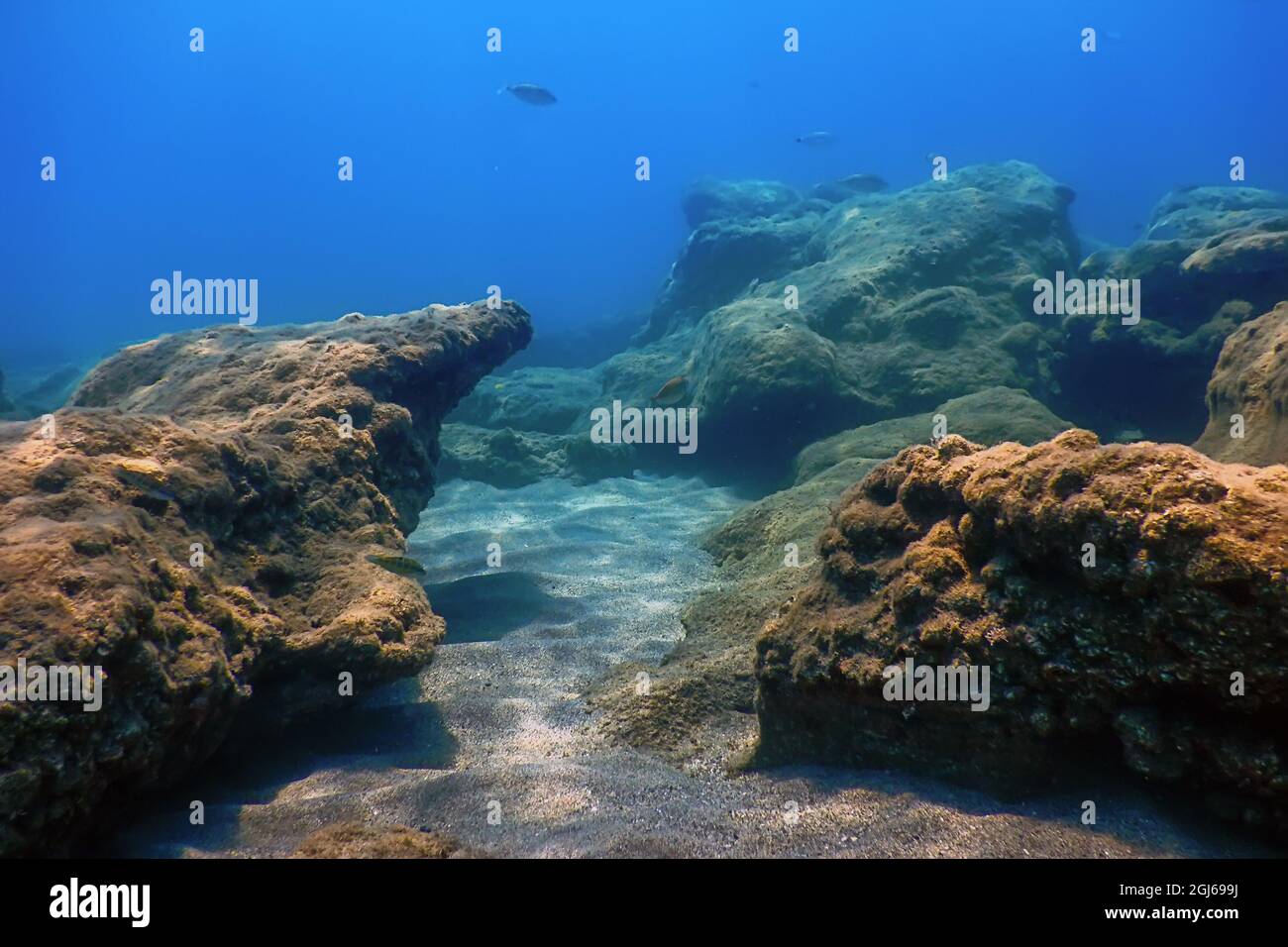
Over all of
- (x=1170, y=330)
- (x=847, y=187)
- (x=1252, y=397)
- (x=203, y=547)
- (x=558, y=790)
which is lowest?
(x=558, y=790)

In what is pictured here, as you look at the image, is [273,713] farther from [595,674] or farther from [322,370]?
[322,370]

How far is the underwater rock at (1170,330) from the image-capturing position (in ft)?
35.4

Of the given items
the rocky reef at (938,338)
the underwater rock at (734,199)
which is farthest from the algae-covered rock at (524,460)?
the underwater rock at (734,199)

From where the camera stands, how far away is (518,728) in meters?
4.80

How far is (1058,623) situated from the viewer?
2963 mm

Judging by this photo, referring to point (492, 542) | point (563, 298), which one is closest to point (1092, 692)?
point (492, 542)

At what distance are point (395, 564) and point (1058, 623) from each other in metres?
4.39

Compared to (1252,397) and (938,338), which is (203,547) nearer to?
(1252,397)

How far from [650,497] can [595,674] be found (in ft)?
22.0

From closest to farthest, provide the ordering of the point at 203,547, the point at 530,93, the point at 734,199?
the point at 203,547, the point at 530,93, the point at 734,199

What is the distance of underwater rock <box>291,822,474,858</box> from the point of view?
2.71m

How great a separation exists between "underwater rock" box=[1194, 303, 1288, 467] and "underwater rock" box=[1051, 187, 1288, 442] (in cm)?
383

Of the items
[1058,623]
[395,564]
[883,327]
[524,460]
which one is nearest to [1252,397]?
[1058,623]

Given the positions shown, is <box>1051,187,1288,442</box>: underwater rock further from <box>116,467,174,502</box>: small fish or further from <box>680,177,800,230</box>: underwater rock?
<box>680,177,800,230</box>: underwater rock
